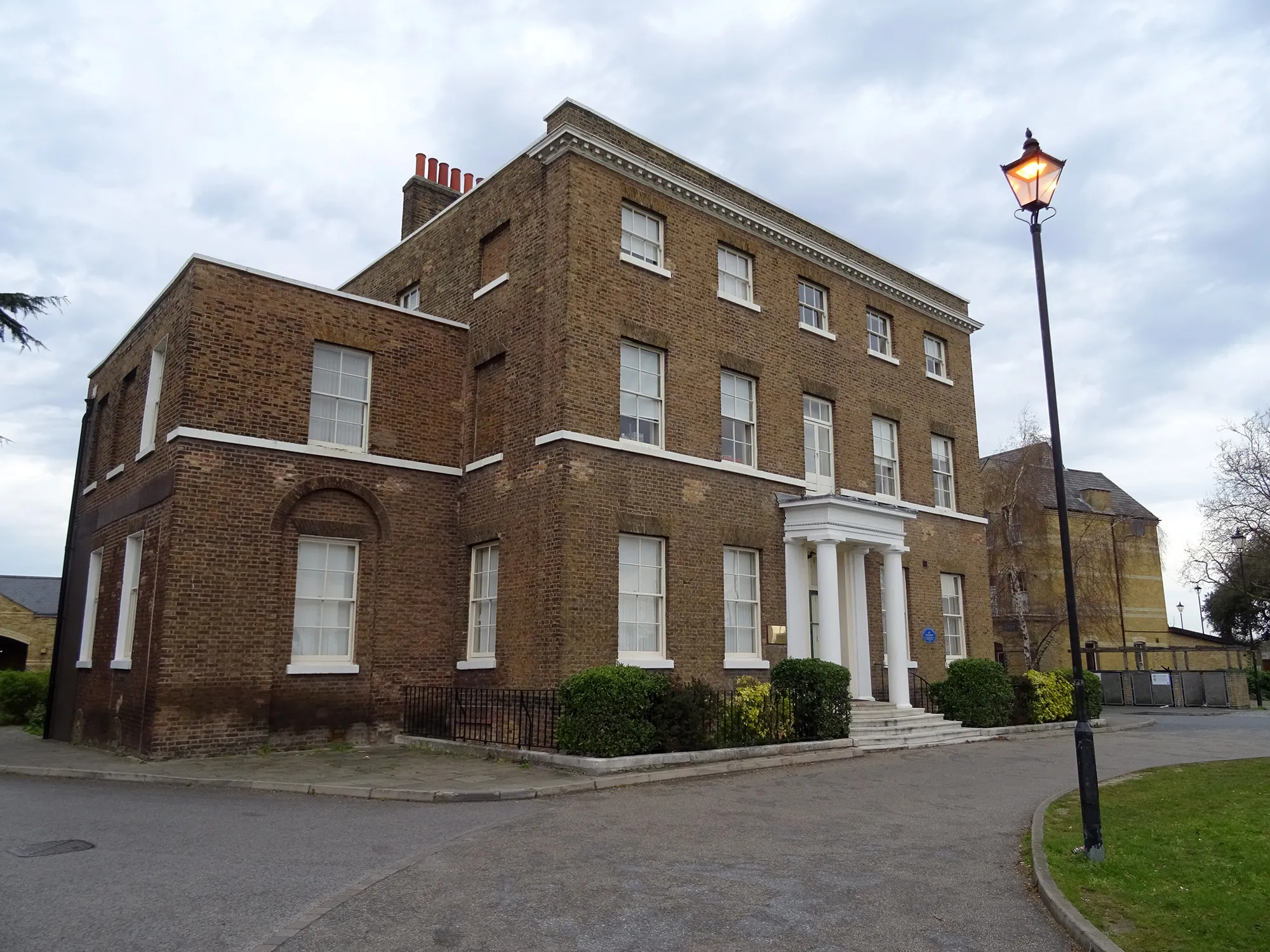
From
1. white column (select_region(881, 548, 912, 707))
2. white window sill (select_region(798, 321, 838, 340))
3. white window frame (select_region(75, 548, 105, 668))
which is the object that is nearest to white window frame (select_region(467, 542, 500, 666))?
white window frame (select_region(75, 548, 105, 668))

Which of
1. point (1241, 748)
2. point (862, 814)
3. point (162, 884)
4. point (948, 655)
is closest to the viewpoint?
point (162, 884)

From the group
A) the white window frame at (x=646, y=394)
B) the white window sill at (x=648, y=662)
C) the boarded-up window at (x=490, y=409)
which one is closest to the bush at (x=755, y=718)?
the white window sill at (x=648, y=662)

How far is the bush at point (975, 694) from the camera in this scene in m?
19.4

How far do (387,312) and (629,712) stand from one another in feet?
30.0

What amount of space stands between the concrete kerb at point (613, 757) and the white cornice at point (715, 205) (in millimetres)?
10382

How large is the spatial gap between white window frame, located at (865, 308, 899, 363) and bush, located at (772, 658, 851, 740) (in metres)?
9.04

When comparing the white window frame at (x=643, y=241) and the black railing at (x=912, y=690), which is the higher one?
the white window frame at (x=643, y=241)

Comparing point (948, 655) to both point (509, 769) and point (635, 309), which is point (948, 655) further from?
point (509, 769)

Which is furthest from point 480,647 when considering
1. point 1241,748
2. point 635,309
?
point 1241,748

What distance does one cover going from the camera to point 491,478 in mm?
17344

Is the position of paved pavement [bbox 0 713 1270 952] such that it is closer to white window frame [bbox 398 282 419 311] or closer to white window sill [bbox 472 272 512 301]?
white window sill [bbox 472 272 512 301]

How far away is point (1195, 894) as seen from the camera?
21.5 feet

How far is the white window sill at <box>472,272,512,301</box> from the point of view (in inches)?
704

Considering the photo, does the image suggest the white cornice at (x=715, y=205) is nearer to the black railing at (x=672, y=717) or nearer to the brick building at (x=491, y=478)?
the brick building at (x=491, y=478)
